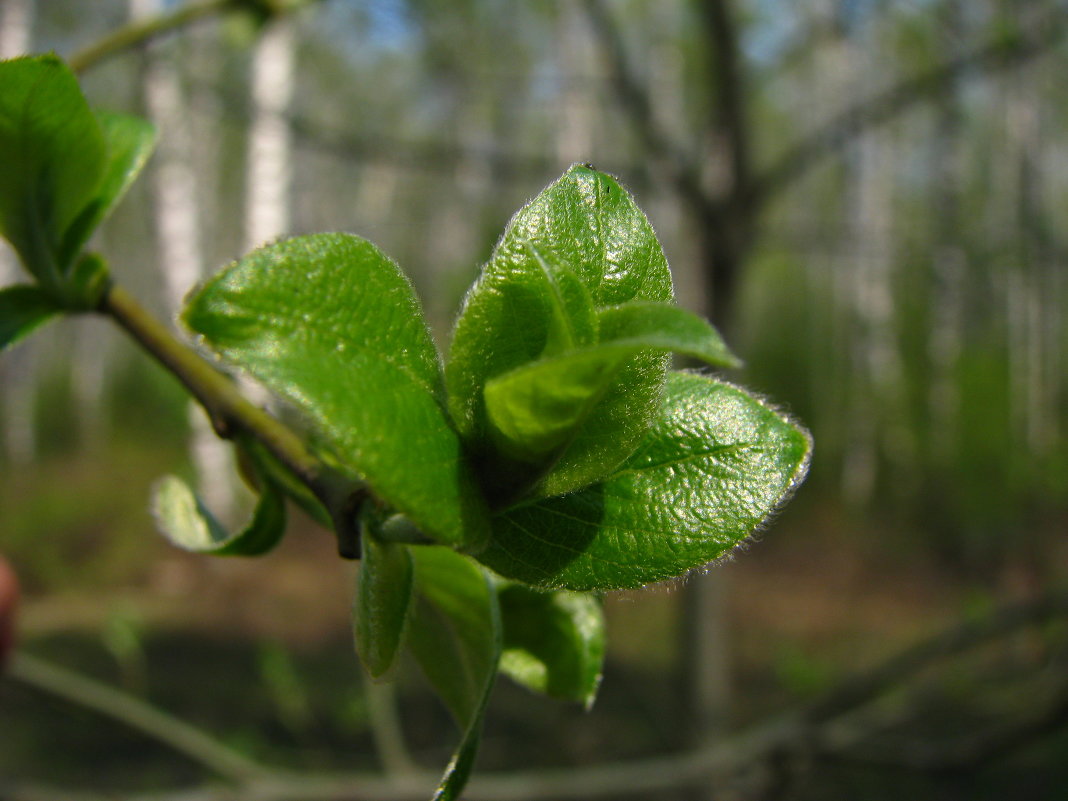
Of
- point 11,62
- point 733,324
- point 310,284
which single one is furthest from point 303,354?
point 733,324

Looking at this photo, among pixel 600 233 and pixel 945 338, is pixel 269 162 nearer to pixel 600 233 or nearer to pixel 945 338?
pixel 945 338

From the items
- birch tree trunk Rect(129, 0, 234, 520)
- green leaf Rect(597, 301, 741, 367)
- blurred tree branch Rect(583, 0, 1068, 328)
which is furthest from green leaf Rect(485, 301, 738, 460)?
birch tree trunk Rect(129, 0, 234, 520)

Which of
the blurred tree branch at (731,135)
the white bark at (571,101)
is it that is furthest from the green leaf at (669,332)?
the white bark at (571,101)

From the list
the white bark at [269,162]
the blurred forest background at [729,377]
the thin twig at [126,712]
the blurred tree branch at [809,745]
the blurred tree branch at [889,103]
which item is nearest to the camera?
the thin twig at [126,712]

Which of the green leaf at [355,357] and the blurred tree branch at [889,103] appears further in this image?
the blurred tree branch at [889,103]

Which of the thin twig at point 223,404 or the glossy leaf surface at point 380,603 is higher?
the thin twig at point 223,404

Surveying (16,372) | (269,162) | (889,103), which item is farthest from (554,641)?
(16,372)

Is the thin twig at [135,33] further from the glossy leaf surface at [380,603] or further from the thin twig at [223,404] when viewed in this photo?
the glossy leaf surface at [380,603]
